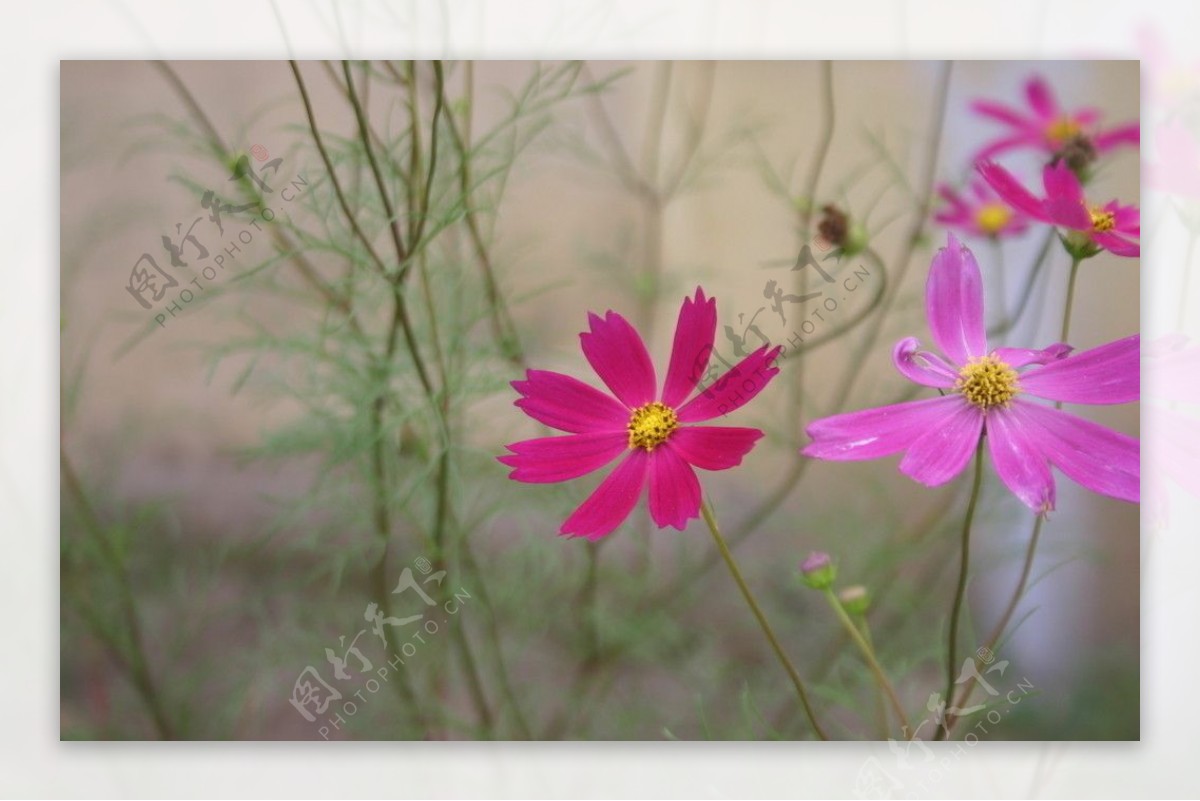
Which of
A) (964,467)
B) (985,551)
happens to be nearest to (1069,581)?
(985,551)

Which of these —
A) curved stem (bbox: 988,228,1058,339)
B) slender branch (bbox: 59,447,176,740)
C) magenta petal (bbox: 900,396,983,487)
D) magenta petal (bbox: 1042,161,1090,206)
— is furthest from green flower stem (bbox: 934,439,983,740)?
slender branch (bbox: 59,447,176,740)

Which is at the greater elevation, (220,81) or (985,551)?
(220,81)

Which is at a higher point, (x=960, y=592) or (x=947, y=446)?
(x=947, y=446)

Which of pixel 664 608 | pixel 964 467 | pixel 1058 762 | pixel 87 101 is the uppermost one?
pixel 87 101

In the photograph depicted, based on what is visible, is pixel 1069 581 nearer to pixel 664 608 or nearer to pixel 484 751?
pixel 664 608

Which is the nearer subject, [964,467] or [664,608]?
A: [964,467]

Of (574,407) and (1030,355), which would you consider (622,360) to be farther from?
(1030,355)

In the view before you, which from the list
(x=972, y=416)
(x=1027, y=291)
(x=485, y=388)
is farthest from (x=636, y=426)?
(x=1027, y=291)

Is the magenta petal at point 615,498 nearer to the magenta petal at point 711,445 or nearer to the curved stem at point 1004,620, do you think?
the magenta petal at point 711,445

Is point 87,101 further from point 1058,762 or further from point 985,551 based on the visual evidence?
point 1058,762
